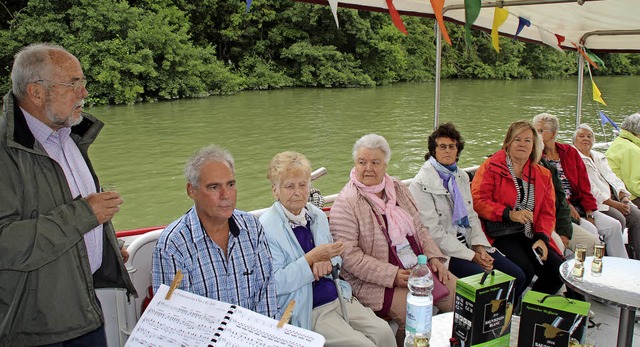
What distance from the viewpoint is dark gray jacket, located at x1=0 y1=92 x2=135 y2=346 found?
1464mm

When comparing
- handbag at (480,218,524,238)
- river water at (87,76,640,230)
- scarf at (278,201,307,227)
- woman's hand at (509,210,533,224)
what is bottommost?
river water at (87,76,640,230)

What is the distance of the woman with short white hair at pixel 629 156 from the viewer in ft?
13.9

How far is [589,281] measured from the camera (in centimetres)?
237

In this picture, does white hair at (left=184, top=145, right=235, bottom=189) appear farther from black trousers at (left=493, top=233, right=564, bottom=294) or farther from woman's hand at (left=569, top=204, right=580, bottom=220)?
woman's hand at (left=569, top=204, right=580, bottom=220)

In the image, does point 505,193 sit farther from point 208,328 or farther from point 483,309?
point 208,328

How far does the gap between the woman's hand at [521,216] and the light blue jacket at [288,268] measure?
1380 mm

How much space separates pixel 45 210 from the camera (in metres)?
1.55

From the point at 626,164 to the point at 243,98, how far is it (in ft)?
52.7

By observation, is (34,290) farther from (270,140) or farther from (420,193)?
(270,140)

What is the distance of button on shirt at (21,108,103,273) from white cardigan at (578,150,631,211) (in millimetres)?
3567

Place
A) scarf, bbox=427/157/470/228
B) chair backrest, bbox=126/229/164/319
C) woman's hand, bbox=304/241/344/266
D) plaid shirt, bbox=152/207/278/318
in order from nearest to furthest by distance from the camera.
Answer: plaid shirt, bbox=152/207/278/318
chair backrest, bbox=126/229/164/319
woman's hand, bbox=304/241/344/266
scarf, bbox=427/157/470/228

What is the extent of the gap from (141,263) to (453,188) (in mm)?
1825

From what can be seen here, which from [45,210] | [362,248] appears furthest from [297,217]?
[45,210]

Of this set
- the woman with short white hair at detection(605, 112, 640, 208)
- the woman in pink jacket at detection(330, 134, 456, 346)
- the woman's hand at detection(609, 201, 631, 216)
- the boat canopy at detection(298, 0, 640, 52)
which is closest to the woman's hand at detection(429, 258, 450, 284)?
the woman in pink jacket at detection(330, 134, 456, 346)
